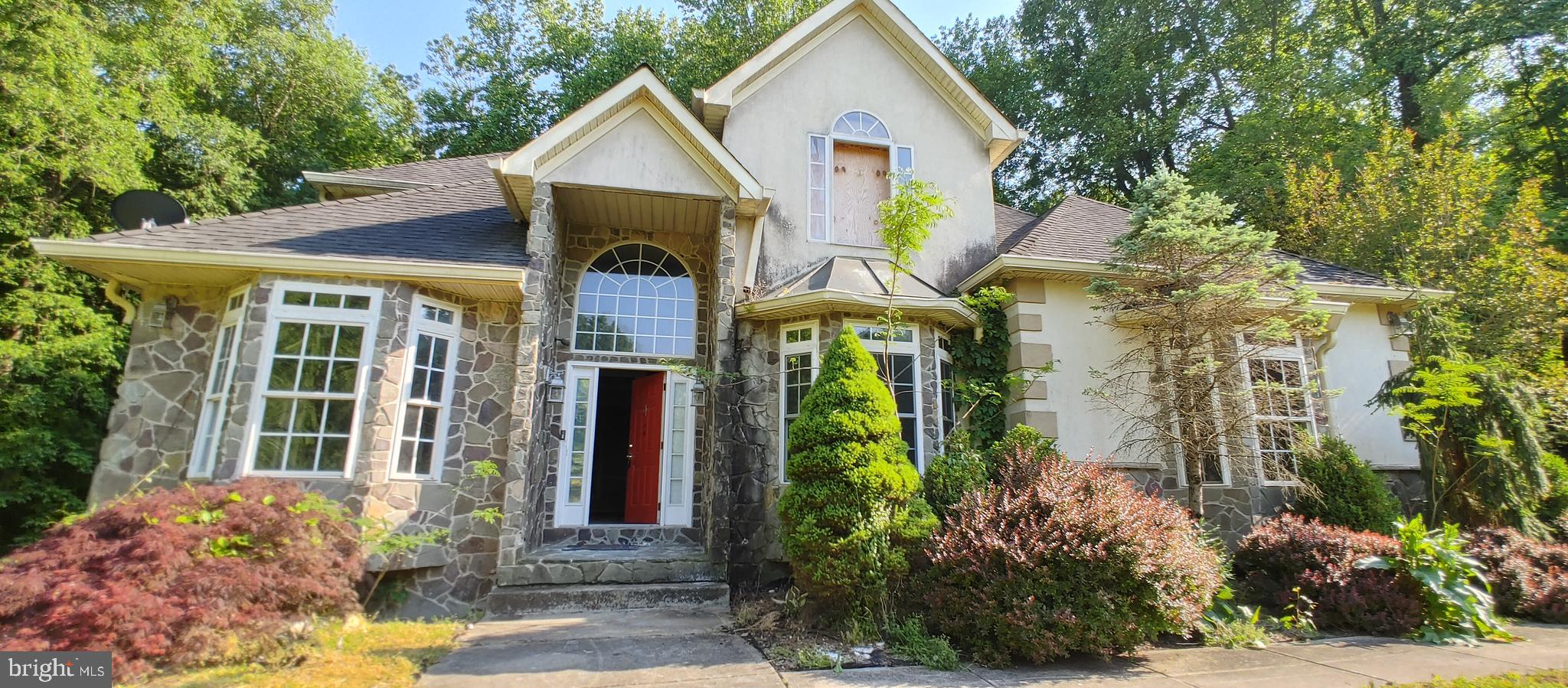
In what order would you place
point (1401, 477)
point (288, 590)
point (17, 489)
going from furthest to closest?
point (1401, 477) → point (17, 489) → point (288, 590)

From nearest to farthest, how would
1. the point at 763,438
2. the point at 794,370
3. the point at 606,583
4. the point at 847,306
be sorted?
the point at 606,583 → the point at 847,306 → the point at 763,438 → the point at 794,370

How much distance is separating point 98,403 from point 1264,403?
1607 centimetres

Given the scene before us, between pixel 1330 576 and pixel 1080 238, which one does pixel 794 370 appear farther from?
pixel 1330 576

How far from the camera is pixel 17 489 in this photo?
8727 mm

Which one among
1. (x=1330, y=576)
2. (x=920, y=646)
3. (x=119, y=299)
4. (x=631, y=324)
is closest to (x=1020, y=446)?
(x=920, y=646)

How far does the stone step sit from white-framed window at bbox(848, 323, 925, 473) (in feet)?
9.39

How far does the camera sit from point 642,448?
9.37m

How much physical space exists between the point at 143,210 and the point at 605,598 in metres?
7.64

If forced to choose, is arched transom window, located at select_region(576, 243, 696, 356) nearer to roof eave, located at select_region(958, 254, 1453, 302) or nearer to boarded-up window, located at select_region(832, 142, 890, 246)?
boarded-up window, located at select_region(832, 142, 890, 246)

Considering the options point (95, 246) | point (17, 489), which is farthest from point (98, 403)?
point (95, 246)

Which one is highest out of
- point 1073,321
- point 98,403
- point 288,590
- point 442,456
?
point 1073,321

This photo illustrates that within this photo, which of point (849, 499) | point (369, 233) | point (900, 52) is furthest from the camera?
point (900, 52)

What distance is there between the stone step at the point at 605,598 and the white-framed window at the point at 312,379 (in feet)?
6.93

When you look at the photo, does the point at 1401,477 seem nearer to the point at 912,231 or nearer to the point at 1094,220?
the point at 1094,220
